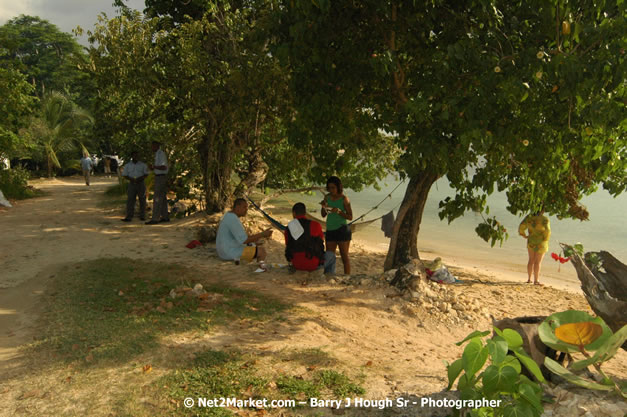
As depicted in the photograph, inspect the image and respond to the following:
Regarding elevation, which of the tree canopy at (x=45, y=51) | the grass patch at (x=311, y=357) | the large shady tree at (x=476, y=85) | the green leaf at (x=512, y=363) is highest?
the tree canopy at (x=45, y=51)

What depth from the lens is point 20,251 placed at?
23.5 feet

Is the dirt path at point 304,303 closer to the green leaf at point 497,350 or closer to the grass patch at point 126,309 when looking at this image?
the grass patch at point 126,309

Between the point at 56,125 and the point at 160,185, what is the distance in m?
17.9

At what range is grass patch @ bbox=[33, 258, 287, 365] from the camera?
12.2 ft

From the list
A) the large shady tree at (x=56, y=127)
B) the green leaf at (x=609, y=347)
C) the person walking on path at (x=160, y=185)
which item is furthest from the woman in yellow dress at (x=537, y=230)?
the large shady tree at (x=56, y=127)

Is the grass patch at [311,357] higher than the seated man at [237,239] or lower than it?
lower

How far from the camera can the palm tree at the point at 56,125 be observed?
21.8 meters

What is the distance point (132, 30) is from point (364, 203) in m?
23.6

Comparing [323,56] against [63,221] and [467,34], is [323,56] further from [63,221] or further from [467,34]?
[63,221]

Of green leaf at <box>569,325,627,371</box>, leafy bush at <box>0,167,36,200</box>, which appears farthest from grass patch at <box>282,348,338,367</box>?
leafy bush at <box>0,167,36,200</box>

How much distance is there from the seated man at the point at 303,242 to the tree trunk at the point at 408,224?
1342mm

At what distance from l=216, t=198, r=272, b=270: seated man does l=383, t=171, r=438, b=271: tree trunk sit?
200 centimetres

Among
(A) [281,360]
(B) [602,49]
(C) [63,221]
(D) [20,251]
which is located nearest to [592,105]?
(B) [602,49]

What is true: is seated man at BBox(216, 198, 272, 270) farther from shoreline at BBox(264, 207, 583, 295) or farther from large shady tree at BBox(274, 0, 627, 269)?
shoreline at BBox(264, 207, 583, 295)
